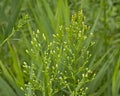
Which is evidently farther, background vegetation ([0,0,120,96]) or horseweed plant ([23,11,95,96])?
background vegetation ([0,0,120,96])

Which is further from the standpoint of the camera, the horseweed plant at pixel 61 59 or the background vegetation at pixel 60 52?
the background vegetation at pixel 60 52

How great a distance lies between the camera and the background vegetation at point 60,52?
5.82ft

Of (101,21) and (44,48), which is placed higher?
(44,48)

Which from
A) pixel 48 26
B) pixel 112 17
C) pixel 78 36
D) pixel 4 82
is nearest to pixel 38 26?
pixel 48 26

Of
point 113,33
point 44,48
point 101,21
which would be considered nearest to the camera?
point 44,48

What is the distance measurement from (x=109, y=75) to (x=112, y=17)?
90cm

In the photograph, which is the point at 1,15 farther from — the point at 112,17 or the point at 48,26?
the point at 112,17

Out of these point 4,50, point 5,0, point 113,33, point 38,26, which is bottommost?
point 113,33

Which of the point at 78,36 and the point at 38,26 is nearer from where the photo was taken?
the point at 78,36

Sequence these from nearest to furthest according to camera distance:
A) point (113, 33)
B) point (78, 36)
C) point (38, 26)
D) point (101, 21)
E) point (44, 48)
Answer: point (78, 36) → point (44, 48) → point (38, 26) → point (101, 21) → point (113, 33)

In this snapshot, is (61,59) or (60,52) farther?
(61,59)

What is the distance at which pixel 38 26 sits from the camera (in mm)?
2402

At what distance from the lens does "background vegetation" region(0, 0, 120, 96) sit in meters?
1.77

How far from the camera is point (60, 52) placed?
1713 millimetres
